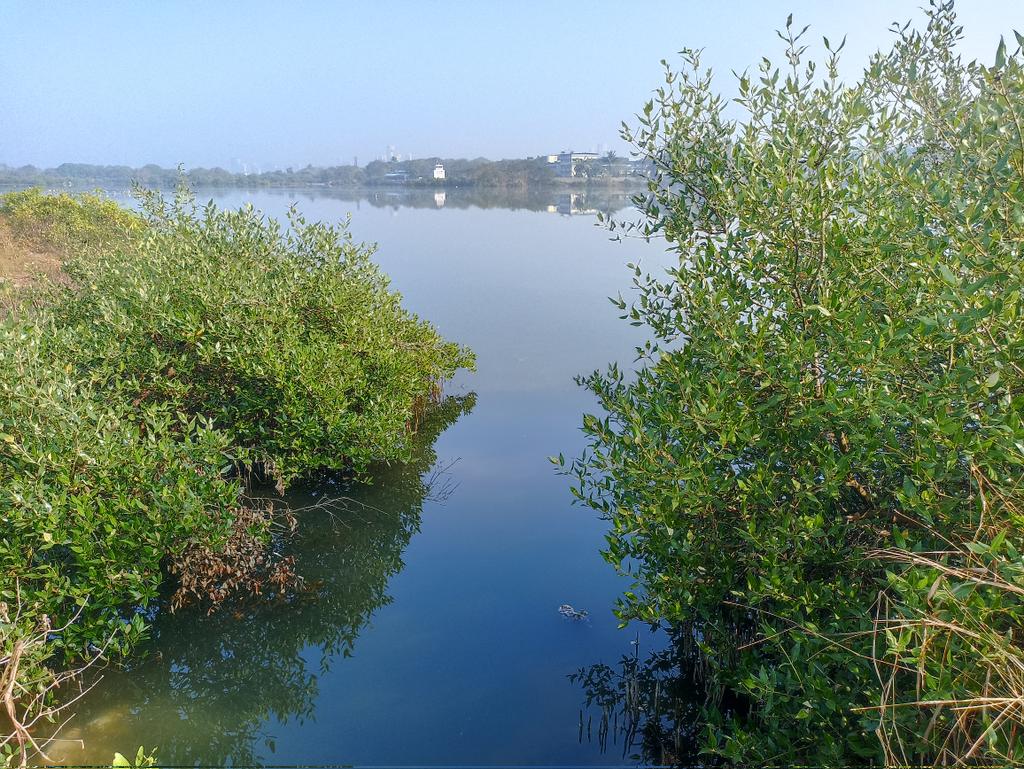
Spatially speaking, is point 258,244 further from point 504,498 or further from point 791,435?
point 791,435

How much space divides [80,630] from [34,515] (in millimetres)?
1232

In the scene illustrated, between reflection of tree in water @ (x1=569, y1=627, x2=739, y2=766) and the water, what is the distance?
133 mm

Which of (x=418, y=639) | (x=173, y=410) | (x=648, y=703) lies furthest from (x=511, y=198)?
(x=648, y=703)

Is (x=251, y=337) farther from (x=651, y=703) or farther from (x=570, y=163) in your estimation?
(x=570, y=163)

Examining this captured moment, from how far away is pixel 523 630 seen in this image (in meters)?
8.98

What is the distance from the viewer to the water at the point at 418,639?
7.14m

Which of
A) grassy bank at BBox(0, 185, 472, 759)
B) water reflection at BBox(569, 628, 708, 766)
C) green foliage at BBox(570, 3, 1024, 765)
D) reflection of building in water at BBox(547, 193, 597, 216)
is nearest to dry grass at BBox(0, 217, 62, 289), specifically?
grassy bank at BBox(0, 185, 472, 759)

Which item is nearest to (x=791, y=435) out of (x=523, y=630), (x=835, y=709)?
(x=835, y=709)

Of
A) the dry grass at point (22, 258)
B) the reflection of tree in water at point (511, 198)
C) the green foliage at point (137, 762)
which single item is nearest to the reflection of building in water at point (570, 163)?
the reflection of tree in water at point (511, 198)

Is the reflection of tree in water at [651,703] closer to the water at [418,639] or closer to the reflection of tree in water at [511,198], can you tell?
the water at [418,639]

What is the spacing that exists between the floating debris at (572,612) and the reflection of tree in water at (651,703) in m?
0.89

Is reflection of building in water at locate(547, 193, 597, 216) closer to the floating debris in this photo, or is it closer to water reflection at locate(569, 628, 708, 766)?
the floating debris

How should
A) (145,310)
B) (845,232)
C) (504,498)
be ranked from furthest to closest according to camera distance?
(504,498)
(145,310)
(845,232)

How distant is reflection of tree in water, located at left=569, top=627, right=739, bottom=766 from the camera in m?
6.98
